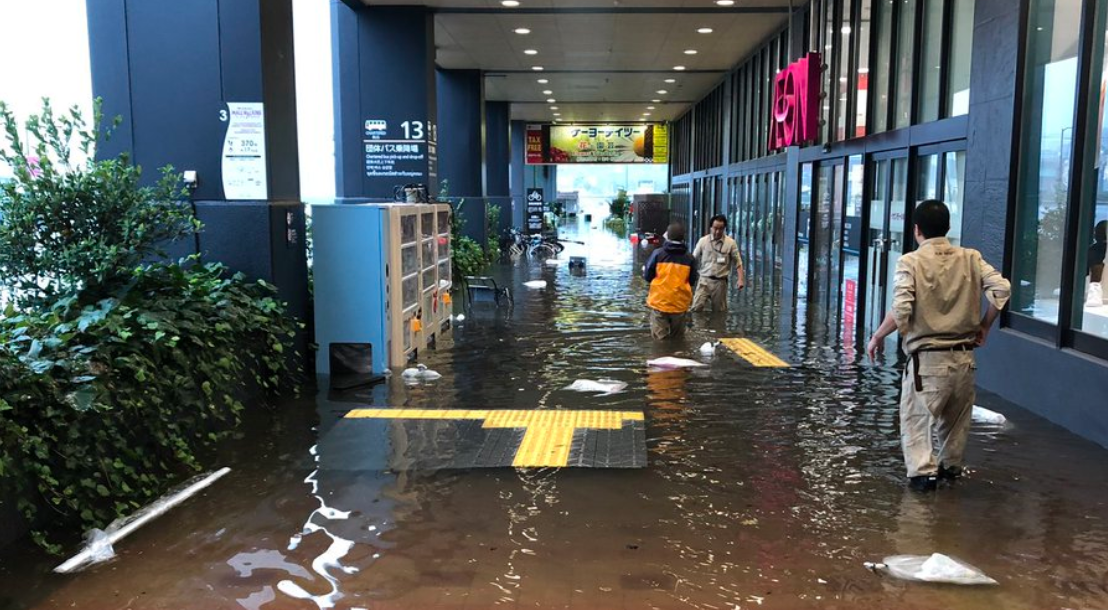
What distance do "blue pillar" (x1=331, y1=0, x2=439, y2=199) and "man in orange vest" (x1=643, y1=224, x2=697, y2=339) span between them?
5.18m

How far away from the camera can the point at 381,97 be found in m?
13.3

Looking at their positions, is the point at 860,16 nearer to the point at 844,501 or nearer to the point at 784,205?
the point at 784,205

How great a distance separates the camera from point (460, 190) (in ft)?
66.1

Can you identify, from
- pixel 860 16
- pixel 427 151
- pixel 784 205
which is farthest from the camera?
pixel 784 205

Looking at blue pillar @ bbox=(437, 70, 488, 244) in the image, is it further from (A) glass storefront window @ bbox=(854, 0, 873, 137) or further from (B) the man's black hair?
(B) the man's black hair

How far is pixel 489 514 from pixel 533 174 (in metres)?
51.4

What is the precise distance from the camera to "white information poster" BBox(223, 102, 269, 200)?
7.00 metres

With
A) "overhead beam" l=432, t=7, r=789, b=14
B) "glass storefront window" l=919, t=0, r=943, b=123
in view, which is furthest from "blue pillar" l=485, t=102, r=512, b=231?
"glass storefront window" l=919, t=0, r=943, b=123

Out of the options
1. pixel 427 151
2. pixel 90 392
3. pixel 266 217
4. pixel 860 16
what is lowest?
pixel 90 392

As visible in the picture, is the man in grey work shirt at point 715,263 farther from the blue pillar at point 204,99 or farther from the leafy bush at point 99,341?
the leafy bush at point 99,341

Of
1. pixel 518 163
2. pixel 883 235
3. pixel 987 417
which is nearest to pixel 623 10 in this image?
pixel 883 235

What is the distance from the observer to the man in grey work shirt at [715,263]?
11.7 m

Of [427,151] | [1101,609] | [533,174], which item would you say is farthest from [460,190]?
[533,174]

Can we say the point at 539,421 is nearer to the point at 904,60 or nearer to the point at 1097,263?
the point at 1097,263
